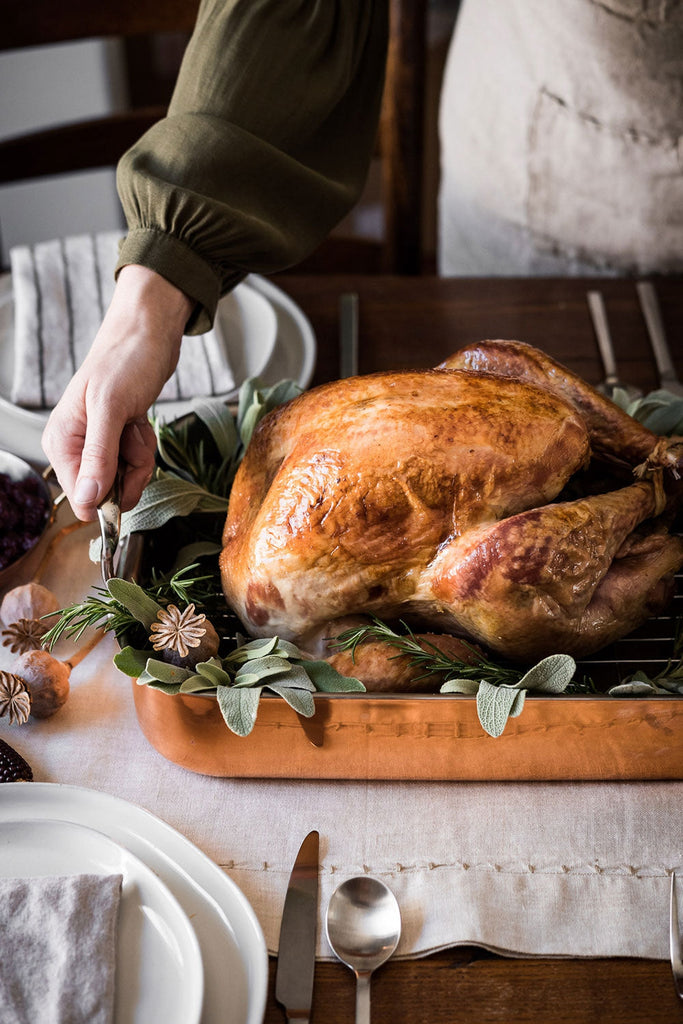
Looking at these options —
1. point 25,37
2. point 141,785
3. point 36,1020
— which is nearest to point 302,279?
point 25,37

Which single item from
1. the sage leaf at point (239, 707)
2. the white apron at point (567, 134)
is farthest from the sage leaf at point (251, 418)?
the white apron at point (567, 134)

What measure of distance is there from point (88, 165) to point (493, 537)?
1365 millimetres

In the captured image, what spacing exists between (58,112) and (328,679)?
2.71 meters

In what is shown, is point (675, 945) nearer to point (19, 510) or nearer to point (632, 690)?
point (632, 690)

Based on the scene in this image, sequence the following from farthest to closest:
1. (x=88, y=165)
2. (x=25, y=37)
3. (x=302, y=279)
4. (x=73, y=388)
Answer: (x=88, y=165) → (x=25, y=37) → (x=302, y=279) → (x=73, y=388)

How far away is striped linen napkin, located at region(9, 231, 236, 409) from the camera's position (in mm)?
1233

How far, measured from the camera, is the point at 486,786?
2.73ft

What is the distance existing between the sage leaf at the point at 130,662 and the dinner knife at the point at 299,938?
0.19 metres

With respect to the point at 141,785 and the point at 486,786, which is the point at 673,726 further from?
the point at 141,785

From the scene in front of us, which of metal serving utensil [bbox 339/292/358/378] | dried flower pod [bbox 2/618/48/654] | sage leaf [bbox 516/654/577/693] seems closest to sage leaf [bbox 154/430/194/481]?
dried flower pod [bbox 2/618/48/654]

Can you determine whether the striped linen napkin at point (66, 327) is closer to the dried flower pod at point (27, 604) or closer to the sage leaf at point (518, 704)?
the dried flower pod at point (27, 604)

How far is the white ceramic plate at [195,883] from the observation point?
0.65 meters

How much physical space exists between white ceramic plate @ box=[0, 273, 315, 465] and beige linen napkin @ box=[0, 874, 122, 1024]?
608mm

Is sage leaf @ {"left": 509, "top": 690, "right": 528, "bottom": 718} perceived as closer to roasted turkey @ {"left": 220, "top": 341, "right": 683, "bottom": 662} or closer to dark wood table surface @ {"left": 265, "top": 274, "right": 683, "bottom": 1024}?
roasted turkey @ {"left": 220, "top": 341, "right": 683, "bottom": 662}
